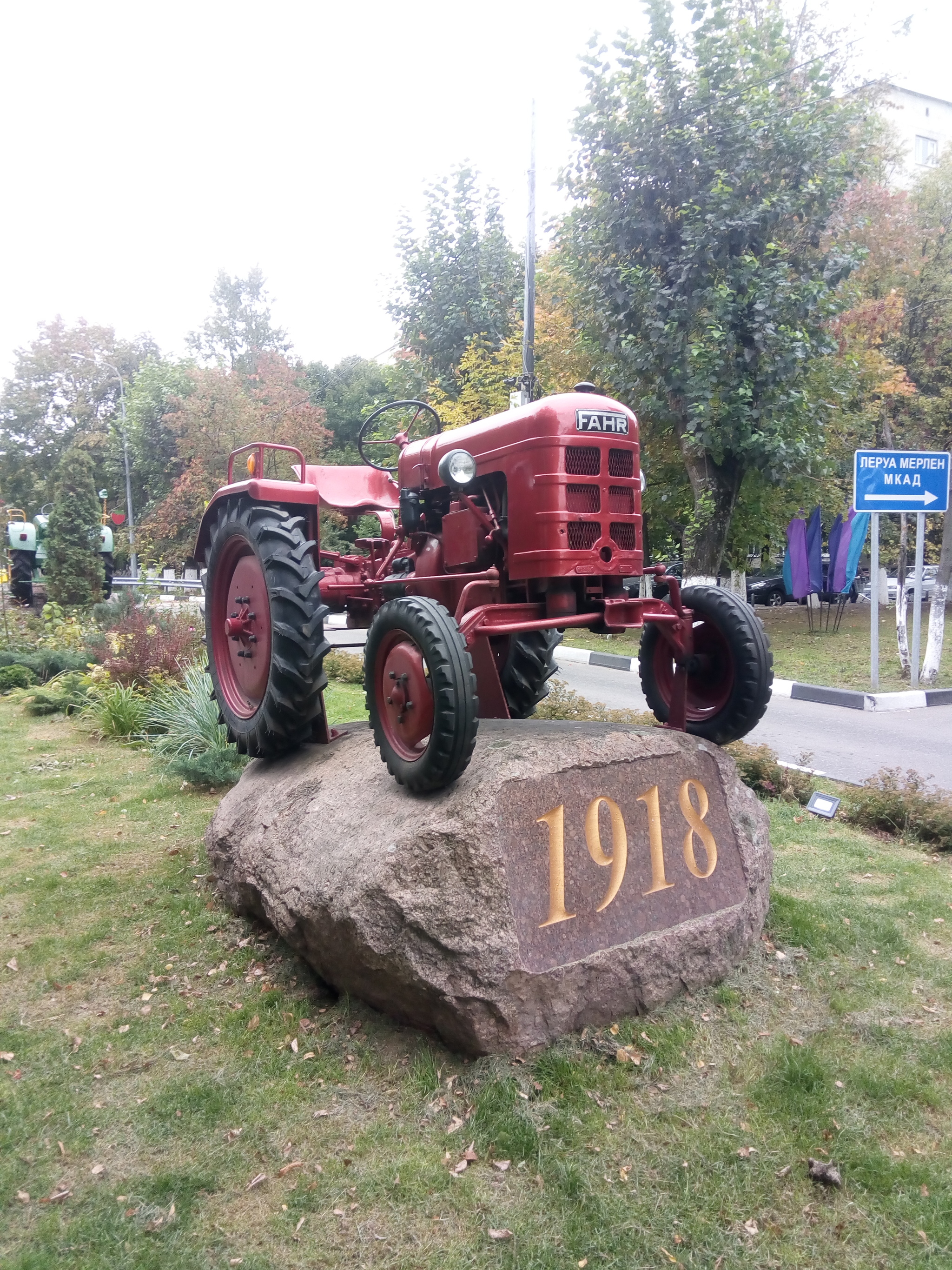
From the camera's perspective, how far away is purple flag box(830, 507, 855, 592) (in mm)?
17531

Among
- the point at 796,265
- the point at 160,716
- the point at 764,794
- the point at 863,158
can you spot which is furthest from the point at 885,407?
the point at 160,716

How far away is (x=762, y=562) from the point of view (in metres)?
31.1

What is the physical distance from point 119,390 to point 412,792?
39805mm

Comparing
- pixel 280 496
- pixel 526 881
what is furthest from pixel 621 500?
pixel 280 496

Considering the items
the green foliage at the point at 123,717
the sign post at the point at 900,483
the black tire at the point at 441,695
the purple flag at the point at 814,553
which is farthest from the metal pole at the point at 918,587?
the green foliage at the point at 123,717

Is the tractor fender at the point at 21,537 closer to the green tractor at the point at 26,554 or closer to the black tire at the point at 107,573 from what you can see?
the green tractor at the point at 26,554

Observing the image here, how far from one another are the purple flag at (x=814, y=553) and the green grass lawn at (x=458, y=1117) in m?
15.2

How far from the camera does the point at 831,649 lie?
50.2 ft

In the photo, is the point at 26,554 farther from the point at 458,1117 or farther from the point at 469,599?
the point at 458,1117

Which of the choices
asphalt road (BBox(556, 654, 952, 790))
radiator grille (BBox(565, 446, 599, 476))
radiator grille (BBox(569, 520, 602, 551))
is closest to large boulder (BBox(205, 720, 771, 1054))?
radiator grille (BBox(569, 520, 602, 551))

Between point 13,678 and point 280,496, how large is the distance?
8028 millimetres

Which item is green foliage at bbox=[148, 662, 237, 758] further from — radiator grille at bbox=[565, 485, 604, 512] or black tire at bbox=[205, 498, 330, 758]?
radiator grille at bbox=[565, 485, 604, 512]

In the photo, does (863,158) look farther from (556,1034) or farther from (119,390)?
(119,390)

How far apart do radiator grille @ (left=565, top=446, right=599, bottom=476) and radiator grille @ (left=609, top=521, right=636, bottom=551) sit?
246 millimetres
